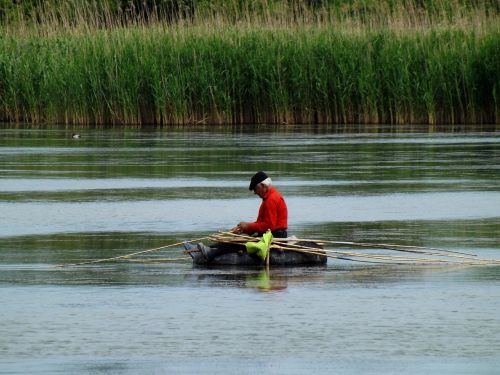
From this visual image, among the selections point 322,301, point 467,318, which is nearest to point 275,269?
point 322,301

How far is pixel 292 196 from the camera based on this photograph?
20.8 meters

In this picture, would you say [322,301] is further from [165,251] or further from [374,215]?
[374,215]

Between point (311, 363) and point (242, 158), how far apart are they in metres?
18.0

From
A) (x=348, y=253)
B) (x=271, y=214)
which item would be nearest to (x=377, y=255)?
(x=348, y=253)

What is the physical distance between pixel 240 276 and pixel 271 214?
3.06 ft

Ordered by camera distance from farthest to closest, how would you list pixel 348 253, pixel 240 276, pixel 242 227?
pixel 242 227
pixel 348 253
pixel 240 276

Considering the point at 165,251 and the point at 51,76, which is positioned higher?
the point at 51,76

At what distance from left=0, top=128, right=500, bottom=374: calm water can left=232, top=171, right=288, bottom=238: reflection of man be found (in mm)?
483

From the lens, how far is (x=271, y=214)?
47.2 feet

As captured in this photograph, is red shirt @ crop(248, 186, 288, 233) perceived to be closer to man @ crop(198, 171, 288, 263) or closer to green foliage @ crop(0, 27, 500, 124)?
man @ crop(198, 171, 288, 263)

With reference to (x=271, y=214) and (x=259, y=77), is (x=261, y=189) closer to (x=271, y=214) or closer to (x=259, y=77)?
(x=271, y=214)

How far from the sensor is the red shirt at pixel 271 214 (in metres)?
14.3

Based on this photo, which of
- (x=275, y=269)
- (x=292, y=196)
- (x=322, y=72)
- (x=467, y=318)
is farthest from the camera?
(x=322, y=72)

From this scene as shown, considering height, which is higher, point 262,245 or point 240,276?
point 262,245
